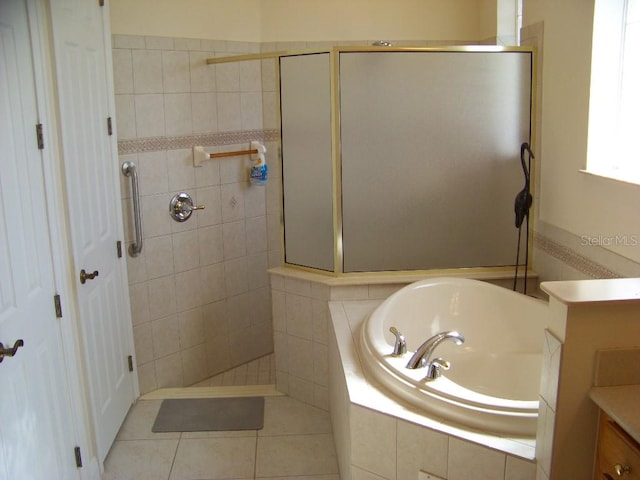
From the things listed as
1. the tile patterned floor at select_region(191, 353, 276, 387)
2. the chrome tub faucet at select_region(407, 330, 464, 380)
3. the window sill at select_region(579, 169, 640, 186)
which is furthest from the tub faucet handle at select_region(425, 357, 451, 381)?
the tile patterned floor at select_region(191, 353, 276, 387)

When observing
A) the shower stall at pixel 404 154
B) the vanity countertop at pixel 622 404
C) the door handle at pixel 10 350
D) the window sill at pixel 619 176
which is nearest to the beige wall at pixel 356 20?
the shower stall at pixel 404 154

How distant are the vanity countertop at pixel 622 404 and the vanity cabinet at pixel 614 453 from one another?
0.03 m

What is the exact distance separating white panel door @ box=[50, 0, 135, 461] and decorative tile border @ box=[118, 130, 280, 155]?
280 mm

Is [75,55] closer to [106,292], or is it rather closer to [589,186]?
[106,292]

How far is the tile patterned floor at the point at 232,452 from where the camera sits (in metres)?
2.87

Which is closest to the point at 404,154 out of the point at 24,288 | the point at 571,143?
the point at 571,143

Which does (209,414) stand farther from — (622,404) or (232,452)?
(622,404)

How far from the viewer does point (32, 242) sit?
2.24 metres

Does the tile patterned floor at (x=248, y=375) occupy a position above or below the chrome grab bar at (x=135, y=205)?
below

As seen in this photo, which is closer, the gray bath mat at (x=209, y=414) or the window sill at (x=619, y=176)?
the window sill at (x=619, y=176)

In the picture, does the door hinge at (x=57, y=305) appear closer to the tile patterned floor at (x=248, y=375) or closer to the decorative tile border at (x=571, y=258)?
the tile patterned floor at (x=248, y=375)

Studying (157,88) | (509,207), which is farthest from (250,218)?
(509,207)

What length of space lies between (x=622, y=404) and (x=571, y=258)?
1.44 meters

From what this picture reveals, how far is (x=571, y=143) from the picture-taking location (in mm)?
2939
